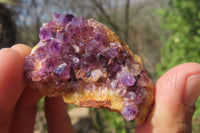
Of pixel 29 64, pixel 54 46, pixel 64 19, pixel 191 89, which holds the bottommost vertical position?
pixel 191 89

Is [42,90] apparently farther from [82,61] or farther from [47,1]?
[47,1]

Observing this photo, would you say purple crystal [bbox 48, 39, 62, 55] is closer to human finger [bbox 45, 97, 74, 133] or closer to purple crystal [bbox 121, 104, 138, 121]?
purple crystal [bbox 121, 104, 138, 121]

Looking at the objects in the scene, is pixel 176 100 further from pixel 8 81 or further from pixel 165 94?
pixel 8 81

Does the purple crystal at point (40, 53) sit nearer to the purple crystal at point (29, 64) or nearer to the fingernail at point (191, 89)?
the purple crystal at point (29, 64)

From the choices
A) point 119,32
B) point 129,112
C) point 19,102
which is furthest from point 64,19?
point 119,32

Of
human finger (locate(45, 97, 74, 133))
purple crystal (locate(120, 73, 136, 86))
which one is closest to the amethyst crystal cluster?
purple crystal (locate(120, 73, 136, 86))
